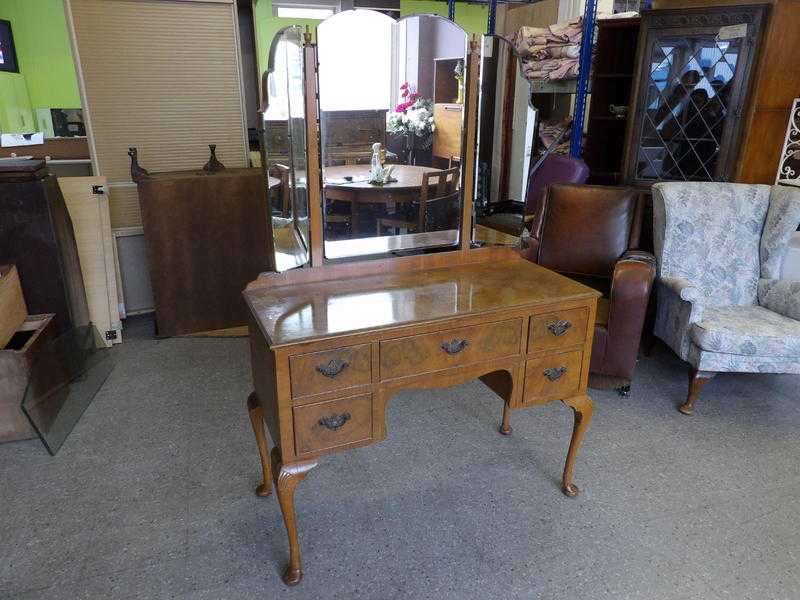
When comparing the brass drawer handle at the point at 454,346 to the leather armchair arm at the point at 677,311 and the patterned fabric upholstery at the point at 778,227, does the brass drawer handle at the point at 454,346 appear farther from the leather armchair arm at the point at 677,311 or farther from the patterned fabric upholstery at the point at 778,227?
the patterned fabric upholstery at the point at 778,227

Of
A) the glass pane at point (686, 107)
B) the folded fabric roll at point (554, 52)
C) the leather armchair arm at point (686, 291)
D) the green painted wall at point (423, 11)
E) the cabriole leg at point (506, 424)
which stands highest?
the green painted wall at point (423, 11)

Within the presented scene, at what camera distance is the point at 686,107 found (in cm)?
348

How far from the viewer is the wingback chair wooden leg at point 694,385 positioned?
270cm

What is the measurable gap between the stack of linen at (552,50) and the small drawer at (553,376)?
2556mm

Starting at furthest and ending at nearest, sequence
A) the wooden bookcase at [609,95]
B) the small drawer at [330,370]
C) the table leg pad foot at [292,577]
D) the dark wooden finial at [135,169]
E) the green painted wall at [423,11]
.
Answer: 1. the green painted wall at [423,11]
2. the wooden bookcase at [609,95]
3. the dark wooden finial at [135,169]
4. the table leg pad foot at [292,577]
5. the small drawer at [330,370]

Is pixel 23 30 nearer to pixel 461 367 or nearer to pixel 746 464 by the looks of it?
pixel 461 367

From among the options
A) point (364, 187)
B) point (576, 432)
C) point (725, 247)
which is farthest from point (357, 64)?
point (725, 247)

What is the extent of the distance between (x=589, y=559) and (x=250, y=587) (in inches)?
42.3

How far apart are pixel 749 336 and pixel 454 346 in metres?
1.67

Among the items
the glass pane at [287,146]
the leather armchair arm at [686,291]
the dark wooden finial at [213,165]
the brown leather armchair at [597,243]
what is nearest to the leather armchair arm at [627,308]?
the brown leather armchair at [597,243]

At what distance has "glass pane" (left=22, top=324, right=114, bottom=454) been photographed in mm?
2387

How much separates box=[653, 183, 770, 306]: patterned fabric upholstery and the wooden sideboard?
4.29 feet

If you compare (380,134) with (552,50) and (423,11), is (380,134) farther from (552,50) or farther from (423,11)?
(423,11)

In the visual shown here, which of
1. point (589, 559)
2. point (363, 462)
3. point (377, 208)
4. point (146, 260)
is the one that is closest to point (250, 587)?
point (363, 462)
